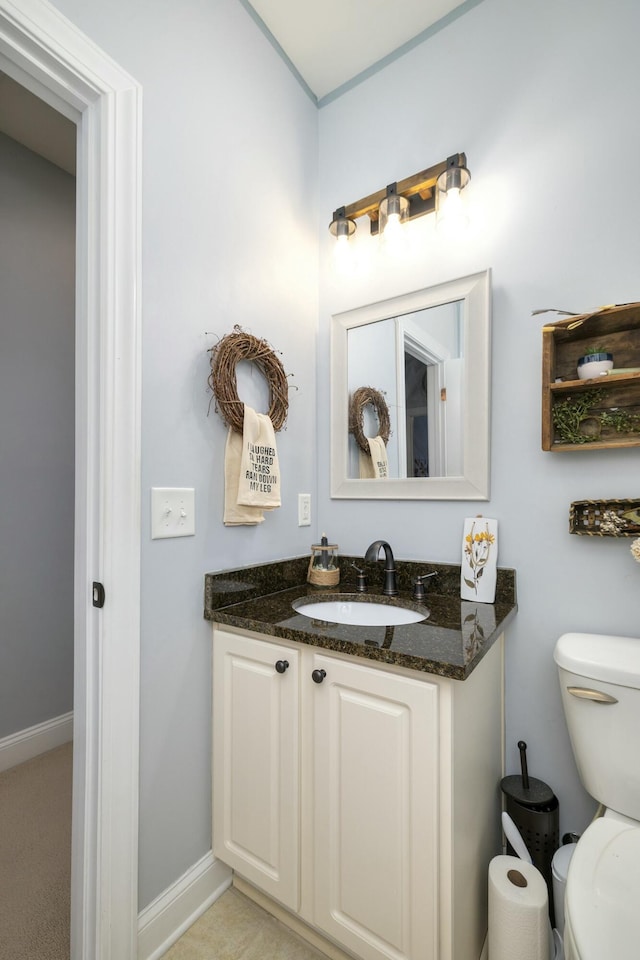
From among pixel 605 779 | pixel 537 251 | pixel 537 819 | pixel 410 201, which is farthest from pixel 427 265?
pixel 537 819

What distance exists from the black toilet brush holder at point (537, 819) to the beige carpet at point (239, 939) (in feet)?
1.97

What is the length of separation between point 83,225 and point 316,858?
164 cm

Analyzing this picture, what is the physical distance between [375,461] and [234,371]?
0.62 m

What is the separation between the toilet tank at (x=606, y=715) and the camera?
942 millimetres

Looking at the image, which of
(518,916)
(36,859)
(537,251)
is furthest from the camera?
(36,859)

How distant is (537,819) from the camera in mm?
1114

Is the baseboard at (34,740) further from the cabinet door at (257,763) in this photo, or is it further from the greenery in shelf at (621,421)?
the greenery in shelf at (621,421)

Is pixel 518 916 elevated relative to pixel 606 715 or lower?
lower

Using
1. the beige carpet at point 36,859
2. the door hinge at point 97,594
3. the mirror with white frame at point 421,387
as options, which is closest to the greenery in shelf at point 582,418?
the mirror with white frame at point 421,387

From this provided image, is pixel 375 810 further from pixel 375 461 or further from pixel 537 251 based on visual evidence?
pixel 537 251

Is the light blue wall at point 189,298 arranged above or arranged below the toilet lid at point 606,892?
above

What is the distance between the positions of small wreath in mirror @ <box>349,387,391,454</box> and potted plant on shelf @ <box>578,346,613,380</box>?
0.63 meters

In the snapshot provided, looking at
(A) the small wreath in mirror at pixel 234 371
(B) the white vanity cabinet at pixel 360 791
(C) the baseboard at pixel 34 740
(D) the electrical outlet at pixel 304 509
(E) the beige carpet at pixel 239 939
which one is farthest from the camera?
(C) the baseboard at pixel 34 740

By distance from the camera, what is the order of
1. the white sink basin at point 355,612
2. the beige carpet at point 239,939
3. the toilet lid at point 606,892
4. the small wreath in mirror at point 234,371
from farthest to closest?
1. the white sink basin at point 355,612
2. the small wreath in mirror at point 234,371
3. the beige carpet at point 239,939
4. the toilet lid at point 606,892
